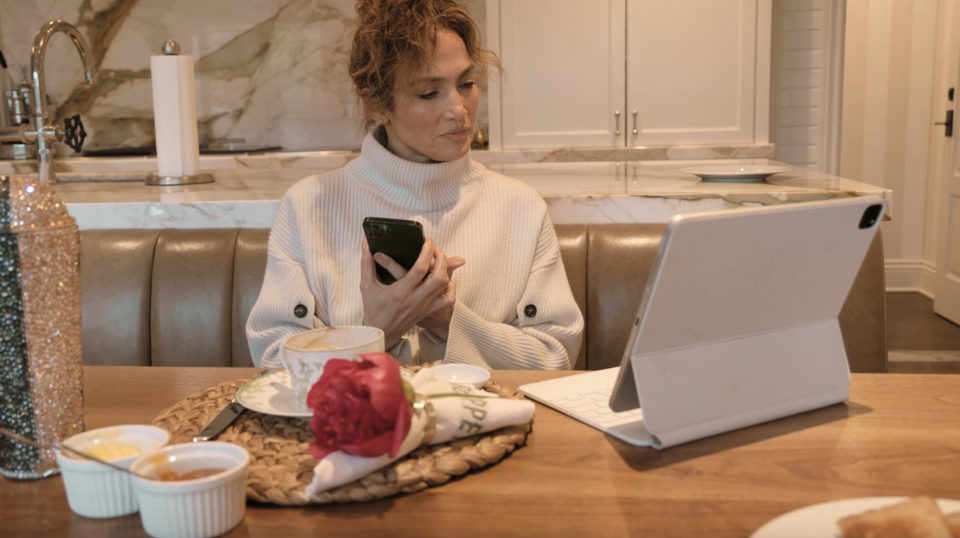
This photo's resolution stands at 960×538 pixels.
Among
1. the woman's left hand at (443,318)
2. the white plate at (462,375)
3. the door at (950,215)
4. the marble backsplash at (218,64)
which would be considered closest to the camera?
the white plate at (462,375)

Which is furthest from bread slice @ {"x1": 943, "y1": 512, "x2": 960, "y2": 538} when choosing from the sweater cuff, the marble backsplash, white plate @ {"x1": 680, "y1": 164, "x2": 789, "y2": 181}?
the marble backsplash

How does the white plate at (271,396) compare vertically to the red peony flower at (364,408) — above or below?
below

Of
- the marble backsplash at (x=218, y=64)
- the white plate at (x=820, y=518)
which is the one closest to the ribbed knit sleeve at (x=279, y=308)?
the white plate at (x=820, y=518)

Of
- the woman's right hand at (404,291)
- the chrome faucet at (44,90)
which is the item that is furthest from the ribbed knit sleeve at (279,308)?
the chrome faucet at (44,90)

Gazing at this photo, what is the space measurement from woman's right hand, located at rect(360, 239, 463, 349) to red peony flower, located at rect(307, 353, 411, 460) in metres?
0.57

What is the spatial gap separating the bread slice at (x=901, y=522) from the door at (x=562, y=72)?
10.7ft

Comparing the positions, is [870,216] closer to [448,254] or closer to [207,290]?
[448,254]

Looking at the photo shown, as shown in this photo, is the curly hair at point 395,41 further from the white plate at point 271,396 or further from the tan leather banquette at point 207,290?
the white plate at point 271,396

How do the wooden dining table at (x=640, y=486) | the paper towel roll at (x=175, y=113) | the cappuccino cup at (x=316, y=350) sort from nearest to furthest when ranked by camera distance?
1. the wooden dining table at (x=640, y=486)
2. the cappuccino cup at (x=316, y=350)
3. the paper towel roll at (x=175, y=113)

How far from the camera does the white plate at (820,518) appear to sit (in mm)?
563

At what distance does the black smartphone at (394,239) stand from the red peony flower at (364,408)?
1.71 ft

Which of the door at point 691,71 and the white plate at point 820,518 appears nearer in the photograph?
the white plate at point 820,518

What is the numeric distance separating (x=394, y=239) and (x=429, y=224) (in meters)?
0.26

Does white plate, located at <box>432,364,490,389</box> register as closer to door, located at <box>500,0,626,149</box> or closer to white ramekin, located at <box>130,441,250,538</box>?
white ramekin, located at <box>130,441,250,538</box>
